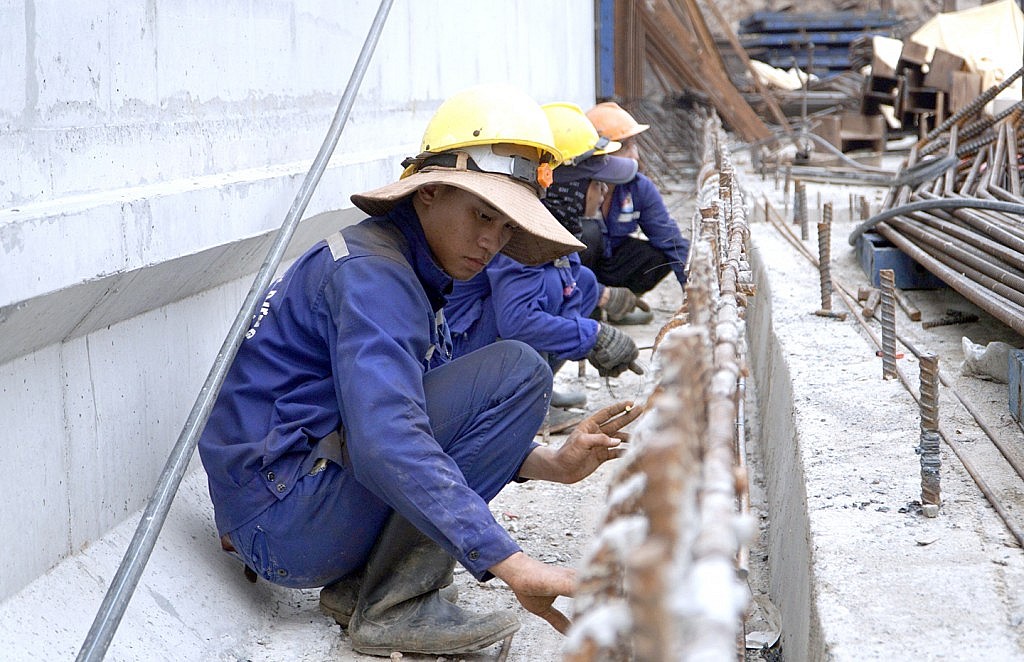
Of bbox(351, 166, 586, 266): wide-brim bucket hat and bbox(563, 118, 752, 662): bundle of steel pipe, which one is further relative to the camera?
bbox(351, 166, 586, 266): wide-brim bucket hat

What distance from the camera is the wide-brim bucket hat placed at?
2.66 meters

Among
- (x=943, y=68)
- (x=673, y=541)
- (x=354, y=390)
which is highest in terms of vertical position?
(x=943, y=68)

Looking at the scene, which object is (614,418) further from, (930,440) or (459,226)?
(930,440)

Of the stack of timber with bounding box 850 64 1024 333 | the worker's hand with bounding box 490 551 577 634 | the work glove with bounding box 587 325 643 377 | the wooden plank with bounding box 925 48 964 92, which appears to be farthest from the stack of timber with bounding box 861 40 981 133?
the worker's hand with bounding box 490 551 577 634

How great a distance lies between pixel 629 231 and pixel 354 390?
11.7ft

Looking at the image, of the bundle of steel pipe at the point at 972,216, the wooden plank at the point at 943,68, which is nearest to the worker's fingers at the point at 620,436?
the bundle of steel pipe at the point at 972,216

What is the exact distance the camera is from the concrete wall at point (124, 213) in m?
2.36

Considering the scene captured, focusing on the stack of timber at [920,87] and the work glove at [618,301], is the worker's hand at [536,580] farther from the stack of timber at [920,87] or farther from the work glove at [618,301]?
the stack of timber at [920,87]

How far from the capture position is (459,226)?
9.02ft

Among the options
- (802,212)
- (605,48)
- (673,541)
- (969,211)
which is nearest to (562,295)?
(969,211)

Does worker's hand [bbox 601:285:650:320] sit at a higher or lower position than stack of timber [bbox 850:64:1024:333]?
lower

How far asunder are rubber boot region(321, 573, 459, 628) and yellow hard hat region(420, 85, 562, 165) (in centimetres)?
116

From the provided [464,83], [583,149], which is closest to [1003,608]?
[583,149]

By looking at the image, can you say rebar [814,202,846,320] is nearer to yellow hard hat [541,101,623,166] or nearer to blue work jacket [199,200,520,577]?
yellow hard hat [541,101,623,166]
